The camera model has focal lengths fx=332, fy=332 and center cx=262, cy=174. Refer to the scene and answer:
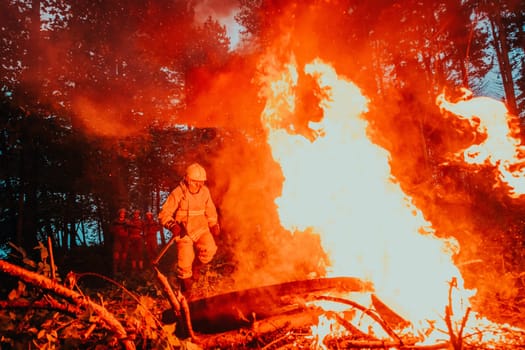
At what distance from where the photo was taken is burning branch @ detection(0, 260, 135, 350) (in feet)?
8.59

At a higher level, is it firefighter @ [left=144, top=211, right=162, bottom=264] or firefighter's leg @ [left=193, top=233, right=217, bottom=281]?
firefighter @ [left=144, top=211, right=162, bottom=264]

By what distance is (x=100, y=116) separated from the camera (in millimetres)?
13195

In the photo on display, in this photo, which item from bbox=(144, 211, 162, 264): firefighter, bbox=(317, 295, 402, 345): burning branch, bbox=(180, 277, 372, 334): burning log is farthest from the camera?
bbox=(144, 211, 162, 264): firefighter

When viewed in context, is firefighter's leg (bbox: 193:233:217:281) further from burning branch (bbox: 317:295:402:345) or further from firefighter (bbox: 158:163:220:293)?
burning branch (bbox: 317:295:402:345)

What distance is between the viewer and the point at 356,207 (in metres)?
5.94

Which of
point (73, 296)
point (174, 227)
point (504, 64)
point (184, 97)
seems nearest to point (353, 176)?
point (174, 227)

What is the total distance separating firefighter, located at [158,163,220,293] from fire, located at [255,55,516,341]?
5.34ft

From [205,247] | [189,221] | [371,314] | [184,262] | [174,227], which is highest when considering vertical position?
[189,221]

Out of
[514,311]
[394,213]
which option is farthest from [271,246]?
[514,311]

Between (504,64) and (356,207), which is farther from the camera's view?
(504,64)

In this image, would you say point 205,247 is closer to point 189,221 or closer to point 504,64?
point 189,221

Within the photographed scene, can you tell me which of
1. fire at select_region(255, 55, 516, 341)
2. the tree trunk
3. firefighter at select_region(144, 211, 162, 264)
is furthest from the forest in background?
fire at select_region(255, 55, 516, 341)

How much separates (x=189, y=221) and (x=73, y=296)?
12.9 feet

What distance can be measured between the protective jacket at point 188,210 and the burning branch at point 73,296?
3.67 meters
